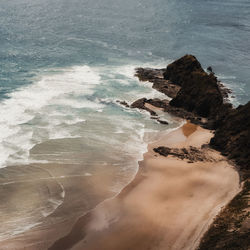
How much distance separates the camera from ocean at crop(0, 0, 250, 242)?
38750 mm

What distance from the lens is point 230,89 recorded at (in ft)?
234

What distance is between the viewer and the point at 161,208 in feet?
108

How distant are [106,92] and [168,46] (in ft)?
146

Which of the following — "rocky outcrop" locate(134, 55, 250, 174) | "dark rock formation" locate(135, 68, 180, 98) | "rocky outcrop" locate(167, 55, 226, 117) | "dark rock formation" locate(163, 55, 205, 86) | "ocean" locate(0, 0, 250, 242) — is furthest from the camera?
"dark rock formation" locate(135, 68, 180, 98)

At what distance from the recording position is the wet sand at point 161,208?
2855 centimetres

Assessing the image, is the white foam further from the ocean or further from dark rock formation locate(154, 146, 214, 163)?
dark rock formation locate(154, 146, 214, 163)

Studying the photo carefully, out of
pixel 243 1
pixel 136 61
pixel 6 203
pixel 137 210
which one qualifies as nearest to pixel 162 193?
pixel 137 210

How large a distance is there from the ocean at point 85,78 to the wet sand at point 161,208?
249 cm

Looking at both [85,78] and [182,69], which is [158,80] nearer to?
[182,69]

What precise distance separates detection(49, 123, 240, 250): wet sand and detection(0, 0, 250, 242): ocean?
8.17 ft

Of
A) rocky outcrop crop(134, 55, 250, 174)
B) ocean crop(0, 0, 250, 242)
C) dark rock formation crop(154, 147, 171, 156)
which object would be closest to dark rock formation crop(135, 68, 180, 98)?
rocky outcrop crop(134, 55, 250, 174)

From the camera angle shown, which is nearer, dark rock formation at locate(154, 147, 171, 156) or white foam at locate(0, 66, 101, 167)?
white foam at locate(0, 66, 101, 167)

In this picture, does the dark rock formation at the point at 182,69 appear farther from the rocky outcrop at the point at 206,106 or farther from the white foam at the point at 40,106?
the white foam at the point at 40,106

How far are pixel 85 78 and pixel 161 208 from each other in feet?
141
